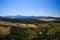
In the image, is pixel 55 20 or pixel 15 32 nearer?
pixel 15 32

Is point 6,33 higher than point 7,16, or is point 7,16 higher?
point 7,16

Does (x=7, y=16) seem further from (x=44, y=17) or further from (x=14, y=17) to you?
(x=44, y=17)

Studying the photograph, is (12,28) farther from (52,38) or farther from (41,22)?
(52,38)

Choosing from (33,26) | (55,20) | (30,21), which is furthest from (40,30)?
(55,20)

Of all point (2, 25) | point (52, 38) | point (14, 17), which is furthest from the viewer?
point (14, 17)

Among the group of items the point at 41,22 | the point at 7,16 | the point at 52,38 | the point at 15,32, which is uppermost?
the point at 7,16

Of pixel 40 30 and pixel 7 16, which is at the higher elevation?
pixel 7 16

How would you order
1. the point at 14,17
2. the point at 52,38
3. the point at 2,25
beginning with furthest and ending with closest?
1. the point at 14,17
2. the point at 2,25
3. the point at 52,38

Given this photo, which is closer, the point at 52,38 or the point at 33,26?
the point at 52,38

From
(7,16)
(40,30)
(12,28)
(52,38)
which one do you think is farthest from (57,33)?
(7,16)
